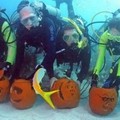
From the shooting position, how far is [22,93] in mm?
4152

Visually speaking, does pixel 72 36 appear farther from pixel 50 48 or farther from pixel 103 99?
pixel 103 99

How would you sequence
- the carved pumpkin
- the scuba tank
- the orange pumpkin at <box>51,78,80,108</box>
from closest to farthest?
the carved pumpkin < the orange pumpkin at <box>51,78,80,108</box> < the scuba tank

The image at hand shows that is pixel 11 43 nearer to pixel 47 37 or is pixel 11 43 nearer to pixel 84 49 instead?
pixel 47 37

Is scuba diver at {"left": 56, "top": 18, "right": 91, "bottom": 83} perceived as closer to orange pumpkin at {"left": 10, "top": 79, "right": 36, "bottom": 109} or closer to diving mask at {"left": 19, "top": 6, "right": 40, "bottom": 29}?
diving mask at {"left": 19, "top": 6, "right": 40, "bottom": 29}

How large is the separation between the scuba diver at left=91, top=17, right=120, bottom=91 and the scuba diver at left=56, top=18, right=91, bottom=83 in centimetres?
31

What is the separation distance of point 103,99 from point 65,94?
596 mm

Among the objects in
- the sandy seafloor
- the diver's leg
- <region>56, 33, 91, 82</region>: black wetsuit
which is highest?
<region>56, 33, 91, 82</region>: black wetsuit

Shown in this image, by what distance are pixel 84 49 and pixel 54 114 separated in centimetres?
129

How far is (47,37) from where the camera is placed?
4.64 m

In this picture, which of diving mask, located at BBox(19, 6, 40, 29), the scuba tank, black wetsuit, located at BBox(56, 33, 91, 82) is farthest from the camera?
the scuba tank

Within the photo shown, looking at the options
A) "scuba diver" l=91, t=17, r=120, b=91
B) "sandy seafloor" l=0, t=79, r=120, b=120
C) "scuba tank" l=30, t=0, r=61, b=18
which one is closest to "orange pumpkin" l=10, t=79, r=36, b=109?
"sandy seafloor" l=0, t=79, r=120, b=120

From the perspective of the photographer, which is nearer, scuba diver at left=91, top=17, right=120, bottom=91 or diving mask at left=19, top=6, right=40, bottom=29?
scuba diver at left=91, top=17, right=120, bottom=91

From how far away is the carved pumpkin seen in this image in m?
4.00

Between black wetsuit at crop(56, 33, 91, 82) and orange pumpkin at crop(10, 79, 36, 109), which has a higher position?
black wetsuit at crop(56, 33, 91, 82)
